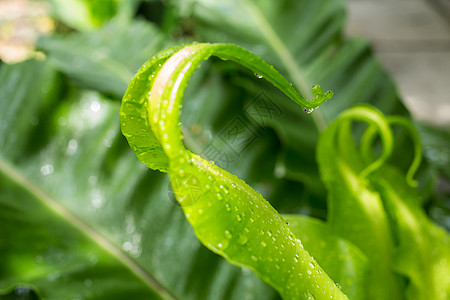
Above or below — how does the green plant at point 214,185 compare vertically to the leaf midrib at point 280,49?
above

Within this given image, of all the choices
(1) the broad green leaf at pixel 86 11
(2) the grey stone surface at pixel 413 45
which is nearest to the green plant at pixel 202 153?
(2) the grey stone surface at pixel 413 45

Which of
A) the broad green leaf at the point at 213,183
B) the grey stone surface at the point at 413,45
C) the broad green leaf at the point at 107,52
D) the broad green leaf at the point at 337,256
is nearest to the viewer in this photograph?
the broad green leaf at the point at 213,183

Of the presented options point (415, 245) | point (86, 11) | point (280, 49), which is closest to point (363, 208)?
point (415, 245)

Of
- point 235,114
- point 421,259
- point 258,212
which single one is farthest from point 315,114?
point 258,212

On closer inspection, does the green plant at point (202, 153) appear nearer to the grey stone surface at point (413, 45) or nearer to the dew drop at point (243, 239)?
the dew drop at point (243, 239)

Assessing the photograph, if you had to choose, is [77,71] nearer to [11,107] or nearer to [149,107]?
[11,107]

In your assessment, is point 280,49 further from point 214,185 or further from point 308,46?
point 214,185
